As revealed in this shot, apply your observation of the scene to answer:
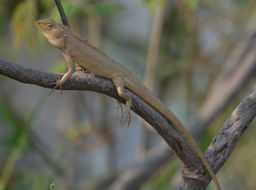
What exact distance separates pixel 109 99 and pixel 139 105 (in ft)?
10.6

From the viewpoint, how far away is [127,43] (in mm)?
6125

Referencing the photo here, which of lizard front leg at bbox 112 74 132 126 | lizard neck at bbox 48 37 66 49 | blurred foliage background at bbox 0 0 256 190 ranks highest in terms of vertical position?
lizard neck at bbox 48 37 66 49

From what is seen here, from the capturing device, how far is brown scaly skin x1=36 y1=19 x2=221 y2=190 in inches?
87.4

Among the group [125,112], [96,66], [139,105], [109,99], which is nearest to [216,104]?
[109,99]

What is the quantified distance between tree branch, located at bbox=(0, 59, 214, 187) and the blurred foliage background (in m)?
1.39

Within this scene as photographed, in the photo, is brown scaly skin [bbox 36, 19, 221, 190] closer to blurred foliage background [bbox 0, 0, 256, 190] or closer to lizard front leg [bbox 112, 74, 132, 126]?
lizard front leg [bbox 112, 74, 132, 126]

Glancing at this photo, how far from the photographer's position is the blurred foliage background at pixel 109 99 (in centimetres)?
414

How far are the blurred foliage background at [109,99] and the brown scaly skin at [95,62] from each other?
0.90 metres

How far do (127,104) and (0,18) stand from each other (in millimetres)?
2702

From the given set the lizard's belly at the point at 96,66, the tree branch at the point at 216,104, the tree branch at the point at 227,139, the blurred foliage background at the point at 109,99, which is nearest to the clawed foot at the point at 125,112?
the lizard's belly at the point at 96,66

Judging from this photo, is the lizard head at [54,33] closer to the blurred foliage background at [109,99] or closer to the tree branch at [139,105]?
the tree branch at [139,105]

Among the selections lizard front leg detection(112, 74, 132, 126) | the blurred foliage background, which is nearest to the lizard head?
lizard front leg detection(112, 74, 132, 126)

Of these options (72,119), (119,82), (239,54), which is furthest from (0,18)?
(119,82)

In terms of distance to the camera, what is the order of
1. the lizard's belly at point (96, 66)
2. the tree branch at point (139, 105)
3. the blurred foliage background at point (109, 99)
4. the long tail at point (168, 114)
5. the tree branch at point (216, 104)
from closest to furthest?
the tree branch at point (139, 105)
the long tail at point (168, 114)
the lizard's belly at point (96, 66)
the blurred foliage background at point (109, 99)
the tree branch at point (216, 104)
